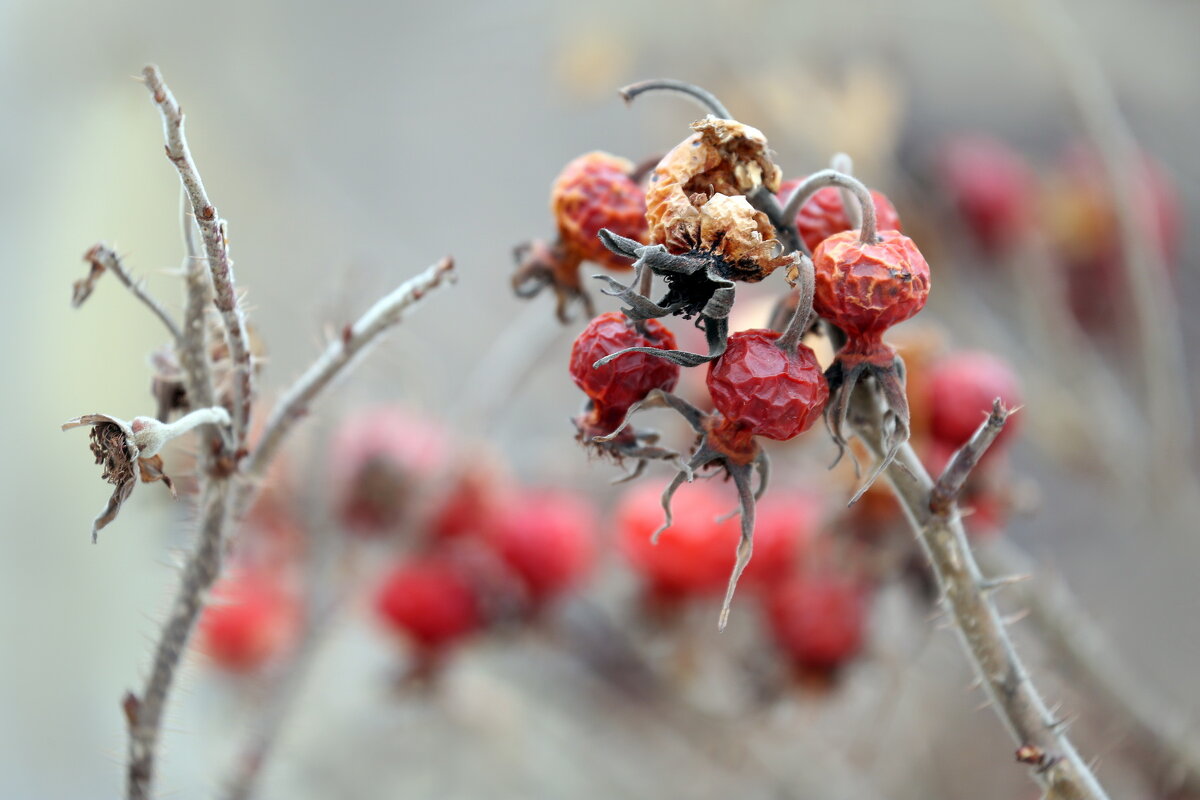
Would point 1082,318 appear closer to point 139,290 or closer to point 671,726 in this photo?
point 671,726

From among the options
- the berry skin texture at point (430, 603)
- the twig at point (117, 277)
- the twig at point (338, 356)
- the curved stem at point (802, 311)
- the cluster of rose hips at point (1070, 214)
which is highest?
the cluster of rose hips at point (1070, 214)

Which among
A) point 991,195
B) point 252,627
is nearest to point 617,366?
point 252,627

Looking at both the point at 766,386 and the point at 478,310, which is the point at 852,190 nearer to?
the point at 766,386

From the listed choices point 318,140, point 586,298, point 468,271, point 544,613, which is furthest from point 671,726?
point 318,140

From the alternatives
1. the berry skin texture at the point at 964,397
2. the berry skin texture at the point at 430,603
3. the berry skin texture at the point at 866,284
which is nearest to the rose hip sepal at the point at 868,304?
the berry skin texture at the point at 866,284

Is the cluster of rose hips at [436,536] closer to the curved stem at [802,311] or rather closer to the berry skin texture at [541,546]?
the berry skin texture at [541,546]

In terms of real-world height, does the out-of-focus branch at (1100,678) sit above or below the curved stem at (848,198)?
below

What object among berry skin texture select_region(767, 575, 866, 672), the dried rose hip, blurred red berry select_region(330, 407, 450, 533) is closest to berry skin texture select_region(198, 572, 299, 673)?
blurred red berry select_region(330, 407, 450, 533)
